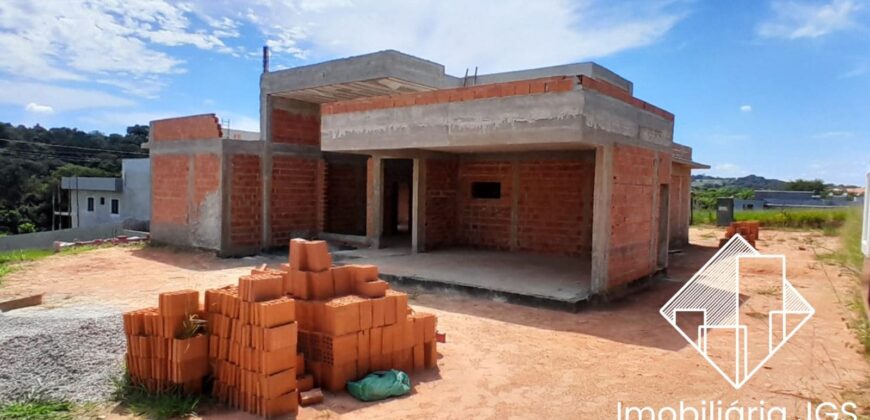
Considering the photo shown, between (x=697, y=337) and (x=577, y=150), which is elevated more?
(x=577, y=150)

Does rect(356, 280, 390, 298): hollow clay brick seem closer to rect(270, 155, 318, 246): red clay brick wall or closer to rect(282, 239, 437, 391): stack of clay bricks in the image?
rect(282, 239, 437, 391): stack of clay bricks

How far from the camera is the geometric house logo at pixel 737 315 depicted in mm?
5305

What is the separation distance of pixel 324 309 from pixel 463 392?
4.40 ft

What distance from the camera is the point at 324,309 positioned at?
436 centimetres

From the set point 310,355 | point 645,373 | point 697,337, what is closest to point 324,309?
point 310,355

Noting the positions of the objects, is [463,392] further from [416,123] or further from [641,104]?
[641,104]

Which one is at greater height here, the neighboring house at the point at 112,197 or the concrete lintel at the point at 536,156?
the concrete lintel at the point at 536,156

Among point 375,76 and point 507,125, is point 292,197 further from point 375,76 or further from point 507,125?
point 507,125

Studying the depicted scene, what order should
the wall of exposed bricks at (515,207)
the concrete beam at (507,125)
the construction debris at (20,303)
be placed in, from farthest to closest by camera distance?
the wall of exposed bricks at (515,207) < the concrete beam at (507,125) < the construction debris at (20,303)

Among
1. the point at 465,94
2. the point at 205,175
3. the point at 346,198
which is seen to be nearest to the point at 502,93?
the point at 465,94

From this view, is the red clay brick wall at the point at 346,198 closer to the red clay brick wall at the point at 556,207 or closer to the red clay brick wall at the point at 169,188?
the red clay brick wall at the point at 169,188

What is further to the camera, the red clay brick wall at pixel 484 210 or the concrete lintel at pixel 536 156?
the red clay brick wall at pixel 484 210

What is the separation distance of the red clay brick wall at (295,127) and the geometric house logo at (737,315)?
31.3 feet

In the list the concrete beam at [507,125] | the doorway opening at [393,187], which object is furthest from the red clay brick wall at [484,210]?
the concrete beam at [507,125]
